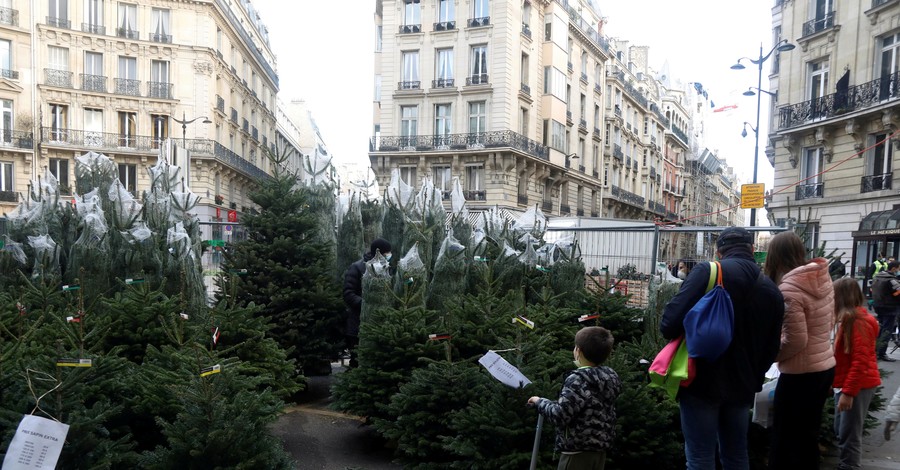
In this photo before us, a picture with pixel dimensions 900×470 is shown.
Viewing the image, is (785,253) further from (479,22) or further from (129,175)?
(129,175)

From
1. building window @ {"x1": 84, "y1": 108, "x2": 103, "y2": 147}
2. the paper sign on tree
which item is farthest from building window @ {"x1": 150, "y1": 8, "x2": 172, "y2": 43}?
the paper sign on tree

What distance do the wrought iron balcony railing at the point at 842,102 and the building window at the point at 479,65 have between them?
1499cm

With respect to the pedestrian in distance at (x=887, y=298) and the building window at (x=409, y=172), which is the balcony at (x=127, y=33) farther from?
the pedestrian in distance at (x=887, y=298)

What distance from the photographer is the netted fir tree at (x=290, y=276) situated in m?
6.75

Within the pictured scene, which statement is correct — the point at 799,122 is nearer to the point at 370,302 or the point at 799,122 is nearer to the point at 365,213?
the point at 365,213

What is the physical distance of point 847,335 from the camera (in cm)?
457

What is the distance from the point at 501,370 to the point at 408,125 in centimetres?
3175

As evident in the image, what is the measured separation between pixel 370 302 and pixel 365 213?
2899 mm

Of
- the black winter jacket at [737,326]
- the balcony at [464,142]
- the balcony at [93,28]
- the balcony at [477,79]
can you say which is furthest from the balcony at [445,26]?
the black winter jacket at [737,326]

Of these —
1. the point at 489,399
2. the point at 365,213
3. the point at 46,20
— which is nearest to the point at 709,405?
the point at 489,399

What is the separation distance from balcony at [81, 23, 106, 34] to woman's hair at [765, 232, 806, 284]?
1552 inches

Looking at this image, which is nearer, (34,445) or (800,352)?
(34,445)

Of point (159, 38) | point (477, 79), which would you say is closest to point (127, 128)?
point (159, 38)

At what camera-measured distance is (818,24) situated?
23.2 meters
